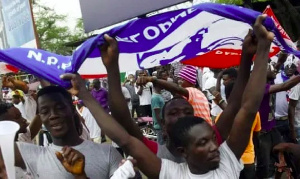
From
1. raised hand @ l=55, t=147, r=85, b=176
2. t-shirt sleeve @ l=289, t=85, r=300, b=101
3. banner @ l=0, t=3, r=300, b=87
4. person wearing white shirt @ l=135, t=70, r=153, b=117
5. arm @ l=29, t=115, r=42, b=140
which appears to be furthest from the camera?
person wearing white shirt @ l=135, t=70, r=153, b=117

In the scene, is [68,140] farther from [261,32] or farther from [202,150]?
[261,32]

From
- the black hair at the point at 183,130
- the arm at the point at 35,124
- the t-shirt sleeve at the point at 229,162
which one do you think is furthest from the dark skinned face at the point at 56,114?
the arm at the point at 35,124

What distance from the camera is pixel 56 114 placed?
2734 mm

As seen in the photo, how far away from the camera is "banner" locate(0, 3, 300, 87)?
2.66m

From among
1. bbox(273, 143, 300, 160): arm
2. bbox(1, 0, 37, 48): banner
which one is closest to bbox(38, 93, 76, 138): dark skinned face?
bbox(1, 0, 37, 48): banner

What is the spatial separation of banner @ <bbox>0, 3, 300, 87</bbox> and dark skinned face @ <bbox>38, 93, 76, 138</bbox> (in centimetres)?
11

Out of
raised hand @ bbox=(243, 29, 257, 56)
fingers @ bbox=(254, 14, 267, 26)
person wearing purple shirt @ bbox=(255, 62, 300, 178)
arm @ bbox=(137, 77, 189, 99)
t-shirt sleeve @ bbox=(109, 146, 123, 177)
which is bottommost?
person wearing purple shirt @ bbox=(255, 62, 300, 178)

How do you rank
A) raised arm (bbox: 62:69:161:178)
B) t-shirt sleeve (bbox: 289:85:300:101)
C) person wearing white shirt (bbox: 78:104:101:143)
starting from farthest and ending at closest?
person wearing white shirt (bbox: 78:104:101:143)
t-shirt sleeve (bbox: 289:85:300:101)
raised arm (bbox: 62:69:161:178)

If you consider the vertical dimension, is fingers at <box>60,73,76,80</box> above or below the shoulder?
above

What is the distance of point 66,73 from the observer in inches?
104

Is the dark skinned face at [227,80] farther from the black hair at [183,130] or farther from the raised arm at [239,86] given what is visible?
the black hair at [183,130]

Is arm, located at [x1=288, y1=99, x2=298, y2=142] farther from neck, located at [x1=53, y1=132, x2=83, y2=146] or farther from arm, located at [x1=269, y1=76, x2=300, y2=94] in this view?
neck, located at [x1=53, y1=132, x2=83, y2=146]

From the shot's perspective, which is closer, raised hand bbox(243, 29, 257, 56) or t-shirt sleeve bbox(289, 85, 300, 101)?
raised hand bbox(243, 29, 257, 56)

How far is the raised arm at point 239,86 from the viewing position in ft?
8.64
